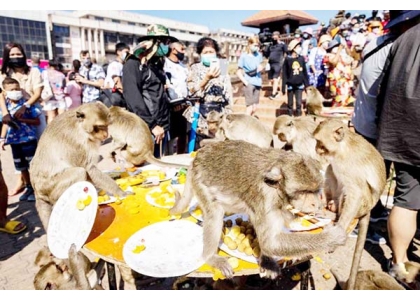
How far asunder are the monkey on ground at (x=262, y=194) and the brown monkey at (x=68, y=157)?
884 millimetres

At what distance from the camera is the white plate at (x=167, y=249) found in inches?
60.6

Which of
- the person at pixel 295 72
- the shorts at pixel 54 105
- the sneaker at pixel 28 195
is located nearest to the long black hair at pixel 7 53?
the sneaker at pixel 28 195

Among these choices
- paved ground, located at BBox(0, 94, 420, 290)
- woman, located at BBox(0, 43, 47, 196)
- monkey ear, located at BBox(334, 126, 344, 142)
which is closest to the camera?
monkey ear, located at BBox(334, 126, 344, 142)

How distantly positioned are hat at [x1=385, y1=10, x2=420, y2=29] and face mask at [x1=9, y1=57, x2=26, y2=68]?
4606mm

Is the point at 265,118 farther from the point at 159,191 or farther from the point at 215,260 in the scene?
the point at 215,260

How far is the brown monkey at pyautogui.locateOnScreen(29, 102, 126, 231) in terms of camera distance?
2346 millimetres

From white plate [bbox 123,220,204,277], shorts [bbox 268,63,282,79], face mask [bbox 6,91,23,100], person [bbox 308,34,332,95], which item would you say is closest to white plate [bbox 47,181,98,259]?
white plate [bbox 123,220,204,277]

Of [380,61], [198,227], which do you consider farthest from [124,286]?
[380,61]

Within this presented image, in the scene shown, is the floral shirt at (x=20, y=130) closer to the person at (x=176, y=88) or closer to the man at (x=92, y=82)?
the person at (x=176, y=88)

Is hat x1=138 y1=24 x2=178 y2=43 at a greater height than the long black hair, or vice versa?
hat x1=138 y1=24 x2=178 y2=43

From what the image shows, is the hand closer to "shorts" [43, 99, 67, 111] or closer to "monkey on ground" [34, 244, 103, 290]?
"monkey on ground" [34, 244, 103, 290]

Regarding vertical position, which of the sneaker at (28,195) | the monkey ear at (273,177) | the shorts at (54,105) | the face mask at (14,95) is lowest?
the sneaker at (28,195)

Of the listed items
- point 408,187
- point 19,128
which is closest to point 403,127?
point 408,187

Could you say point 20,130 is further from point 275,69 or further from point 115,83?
point 275,69
